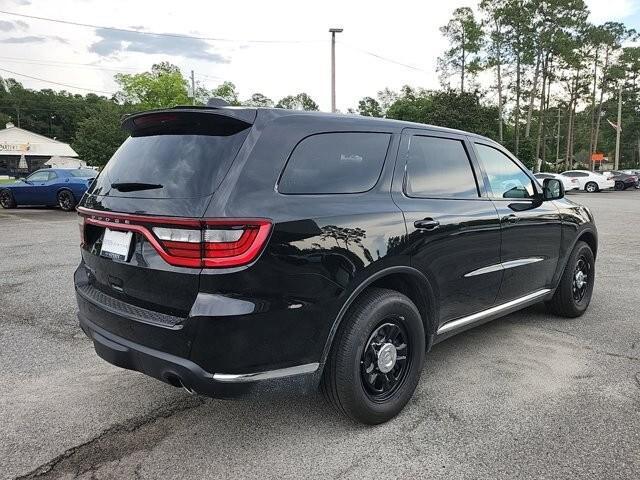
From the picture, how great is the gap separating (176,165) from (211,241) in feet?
1.76

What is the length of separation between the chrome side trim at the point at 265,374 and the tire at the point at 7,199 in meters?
17.4

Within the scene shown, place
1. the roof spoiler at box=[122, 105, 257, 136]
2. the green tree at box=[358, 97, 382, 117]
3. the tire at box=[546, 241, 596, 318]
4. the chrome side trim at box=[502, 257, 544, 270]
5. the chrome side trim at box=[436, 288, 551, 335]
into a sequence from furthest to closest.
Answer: the green tree at box=[358, 97, 382, 117] → the tire at box=[546, 241, 596, 318] → the chrome side trim at box=[502, 257, 544, 270] → the chrome side trim at box=[436, 288, 551, 335] → the roof spoiler at box=[122, 105, 257, 136]

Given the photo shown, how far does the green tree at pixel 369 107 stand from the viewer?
7114cm

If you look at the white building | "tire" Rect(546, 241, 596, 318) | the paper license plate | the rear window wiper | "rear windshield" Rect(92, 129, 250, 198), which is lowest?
"tire" Rect(546, 241, 596, 318)

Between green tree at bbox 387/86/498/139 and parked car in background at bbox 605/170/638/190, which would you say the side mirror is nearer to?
parked car in background at bbox 605/170/638/190

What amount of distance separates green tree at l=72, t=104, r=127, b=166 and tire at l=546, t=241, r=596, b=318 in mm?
47147

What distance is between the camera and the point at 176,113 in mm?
2584

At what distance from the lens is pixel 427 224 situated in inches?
118

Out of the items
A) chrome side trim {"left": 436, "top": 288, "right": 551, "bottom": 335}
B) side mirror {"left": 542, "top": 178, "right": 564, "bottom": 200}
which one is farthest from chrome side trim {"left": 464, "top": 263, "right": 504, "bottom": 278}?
side mirror {"left": 542, "top": 178, "right": 564, "bottom": 200}

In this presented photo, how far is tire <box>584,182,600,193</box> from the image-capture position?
105ft

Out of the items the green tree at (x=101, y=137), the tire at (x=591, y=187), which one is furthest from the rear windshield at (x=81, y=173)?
the green tree at (x=101, y=137)

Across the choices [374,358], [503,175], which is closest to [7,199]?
[503,175]

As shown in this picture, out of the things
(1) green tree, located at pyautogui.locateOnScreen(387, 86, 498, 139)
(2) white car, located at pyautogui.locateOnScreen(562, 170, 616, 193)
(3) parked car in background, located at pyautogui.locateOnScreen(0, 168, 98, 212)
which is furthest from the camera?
(1) green tree, located at pyautogui.locateOnScreen(387, 86, 498, 139)

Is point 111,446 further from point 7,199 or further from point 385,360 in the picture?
point 7,199
